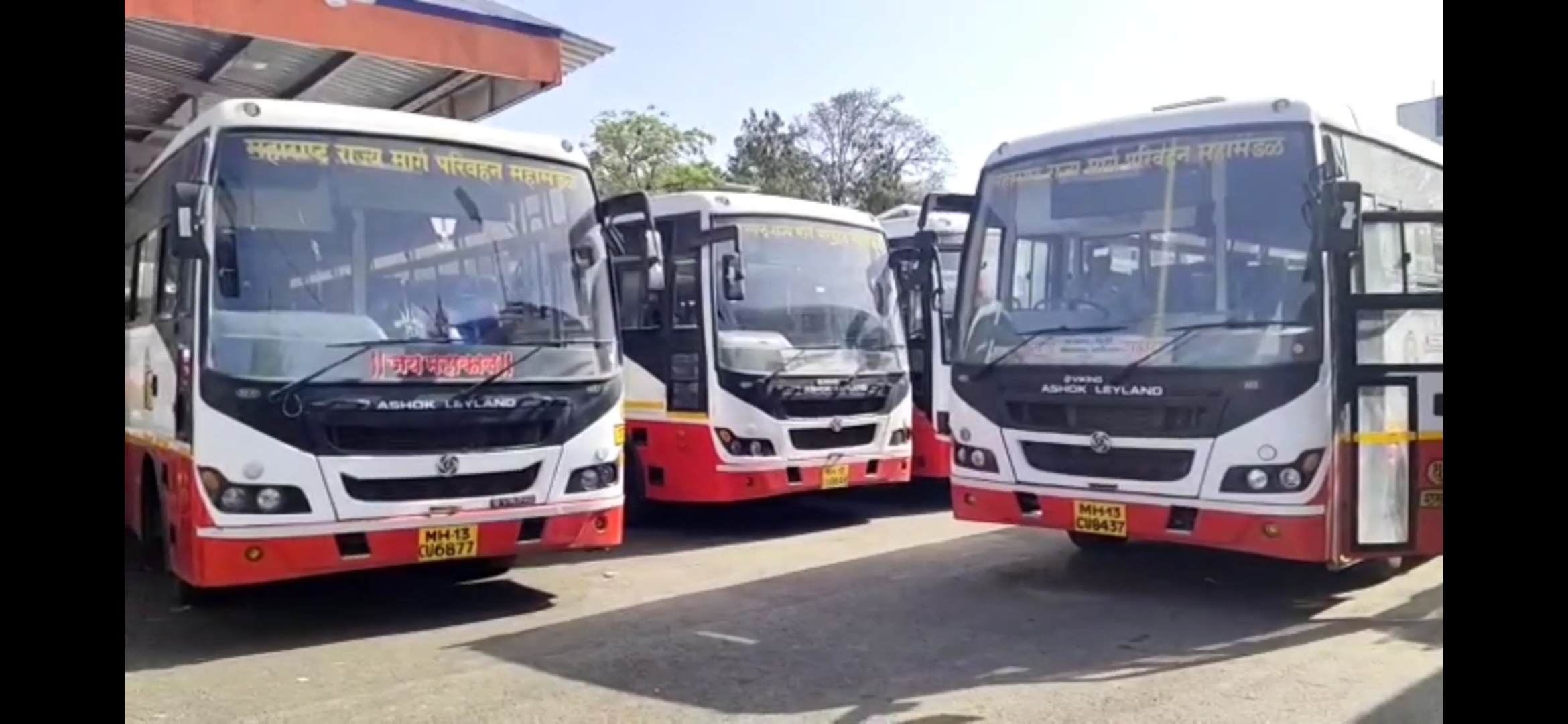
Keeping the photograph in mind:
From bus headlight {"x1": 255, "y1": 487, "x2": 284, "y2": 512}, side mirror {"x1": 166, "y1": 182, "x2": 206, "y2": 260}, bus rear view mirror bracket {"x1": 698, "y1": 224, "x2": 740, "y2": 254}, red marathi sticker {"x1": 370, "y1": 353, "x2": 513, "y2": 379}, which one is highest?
bus rear view mirror bracket {"x1": 698, "y1": 224, "x2": 740, "y2": 254}

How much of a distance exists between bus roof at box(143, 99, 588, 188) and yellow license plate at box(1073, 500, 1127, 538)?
11.5ft

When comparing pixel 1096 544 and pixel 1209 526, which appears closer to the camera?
pixel 1209 526

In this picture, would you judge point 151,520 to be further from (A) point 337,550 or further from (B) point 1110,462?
(B) point 1110,462

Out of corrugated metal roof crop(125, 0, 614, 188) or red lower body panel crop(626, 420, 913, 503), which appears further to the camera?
red lower body panel crop(626, 420, 913, 503)

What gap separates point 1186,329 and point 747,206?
431 cm

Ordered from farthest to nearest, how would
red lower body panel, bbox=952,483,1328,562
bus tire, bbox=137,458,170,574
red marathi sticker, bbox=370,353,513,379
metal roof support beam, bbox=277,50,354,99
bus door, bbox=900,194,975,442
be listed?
bus door, bbox=900,194,975,442, metal roof support beam, bbox=277,50,354,99, bus tire, bbox=137,458,170,574, red lower body panel, bbox=952,483,1328,562, red marathi sticker, bbox=370,353,513,379

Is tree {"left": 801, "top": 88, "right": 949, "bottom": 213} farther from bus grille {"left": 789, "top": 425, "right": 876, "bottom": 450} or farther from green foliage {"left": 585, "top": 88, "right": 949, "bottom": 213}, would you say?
bus grille {"left": 789, "top": 425, "right": 876, "bottom": 450}

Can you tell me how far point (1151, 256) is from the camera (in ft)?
23.7

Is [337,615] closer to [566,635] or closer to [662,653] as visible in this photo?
[566,635]

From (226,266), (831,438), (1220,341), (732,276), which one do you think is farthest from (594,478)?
(1220,341)

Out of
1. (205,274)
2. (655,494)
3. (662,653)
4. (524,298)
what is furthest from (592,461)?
(655,494)

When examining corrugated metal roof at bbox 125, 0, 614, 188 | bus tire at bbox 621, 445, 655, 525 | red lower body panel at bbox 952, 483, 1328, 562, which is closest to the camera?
red lower body panel at bbox 952, 483, 1328, 562

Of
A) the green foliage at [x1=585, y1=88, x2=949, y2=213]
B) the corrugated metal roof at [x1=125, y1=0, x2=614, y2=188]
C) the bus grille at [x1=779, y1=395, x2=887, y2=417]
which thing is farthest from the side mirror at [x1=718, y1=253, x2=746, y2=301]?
the green foliage at [x1=585, y1=88, x2=949, y2=213]

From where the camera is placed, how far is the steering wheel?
7391 millimetres
